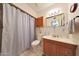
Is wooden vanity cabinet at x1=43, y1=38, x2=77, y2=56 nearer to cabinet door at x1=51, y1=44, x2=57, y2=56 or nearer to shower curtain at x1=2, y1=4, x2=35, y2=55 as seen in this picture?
cabinet door at x1=51, y1=44, x2=57, y2=56

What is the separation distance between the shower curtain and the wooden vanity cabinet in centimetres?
25

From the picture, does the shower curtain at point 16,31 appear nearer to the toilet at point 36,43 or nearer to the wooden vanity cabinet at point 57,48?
the toilet at point 36,43

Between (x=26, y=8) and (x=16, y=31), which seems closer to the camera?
(x=26, y=8)

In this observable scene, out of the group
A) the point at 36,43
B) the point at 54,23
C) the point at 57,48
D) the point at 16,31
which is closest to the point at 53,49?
the point at 57,48

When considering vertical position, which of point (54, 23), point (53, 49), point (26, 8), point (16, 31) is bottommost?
point (53, 49)

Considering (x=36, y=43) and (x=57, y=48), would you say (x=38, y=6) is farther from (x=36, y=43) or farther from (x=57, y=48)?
(x=57, y=48)

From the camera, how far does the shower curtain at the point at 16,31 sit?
4.54 ft

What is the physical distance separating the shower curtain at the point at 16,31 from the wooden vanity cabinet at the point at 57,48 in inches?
9.9

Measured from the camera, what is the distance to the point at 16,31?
1.45 metres

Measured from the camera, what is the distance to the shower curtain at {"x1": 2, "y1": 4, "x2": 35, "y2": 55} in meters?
1.38

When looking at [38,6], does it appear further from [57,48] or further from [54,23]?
[57,48]

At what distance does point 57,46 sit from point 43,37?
0.25m

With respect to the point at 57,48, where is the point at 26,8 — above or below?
above

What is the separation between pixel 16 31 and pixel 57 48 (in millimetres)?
686
